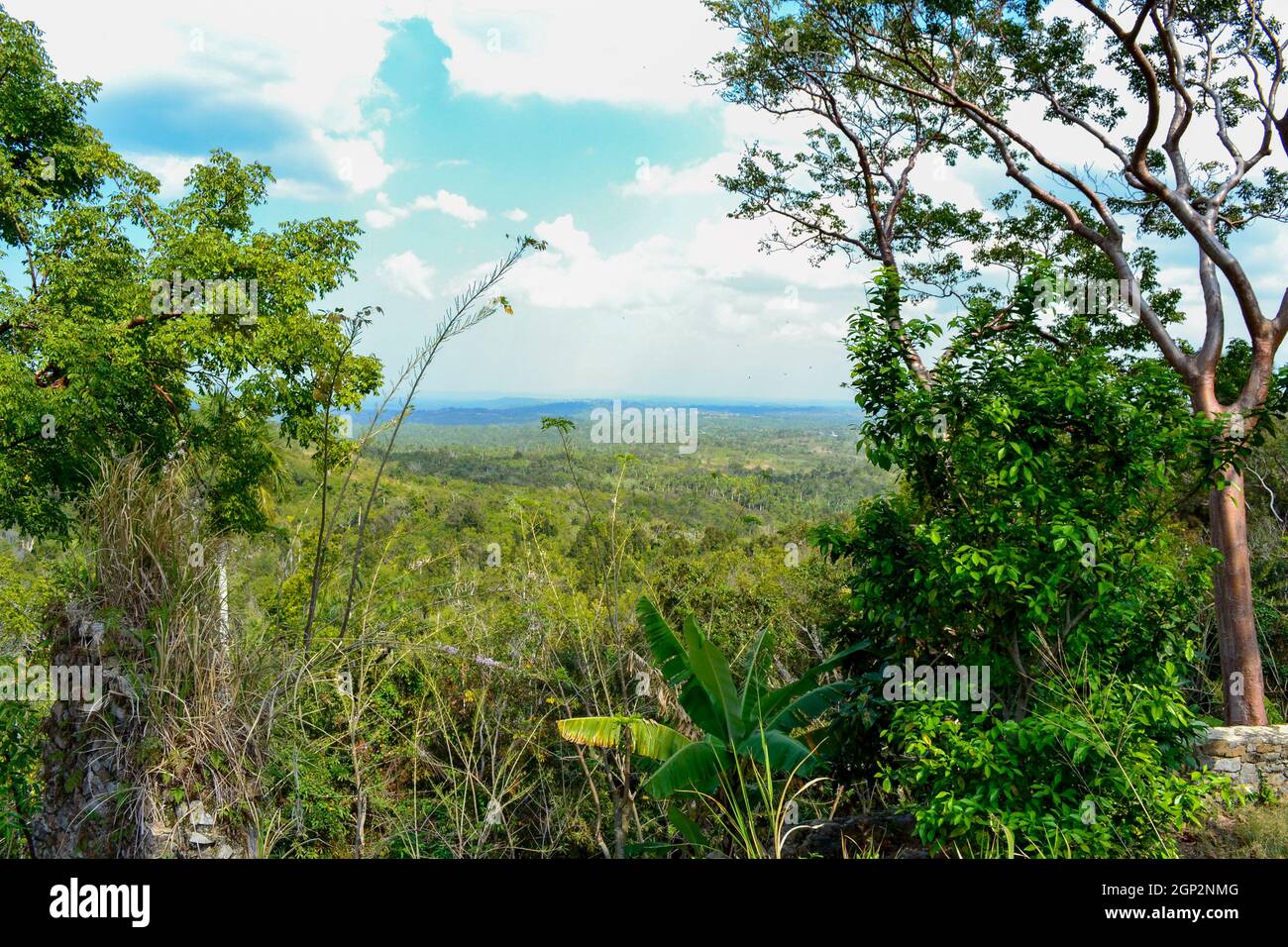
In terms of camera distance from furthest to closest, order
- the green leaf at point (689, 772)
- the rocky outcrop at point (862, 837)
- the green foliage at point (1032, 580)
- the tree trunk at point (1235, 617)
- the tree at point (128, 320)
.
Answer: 1. the tree at point (128, 320)
2. the tree trunk at point (1235, 617)
3. the rocky outcrop at point (862, 837)
4. the green leaf at point (689, 772)
5. the green foliage at point (1032, 580)

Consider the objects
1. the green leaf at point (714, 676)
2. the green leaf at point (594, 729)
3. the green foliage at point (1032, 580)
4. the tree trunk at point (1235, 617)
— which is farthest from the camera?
the tree trunk at point (1235, 617)

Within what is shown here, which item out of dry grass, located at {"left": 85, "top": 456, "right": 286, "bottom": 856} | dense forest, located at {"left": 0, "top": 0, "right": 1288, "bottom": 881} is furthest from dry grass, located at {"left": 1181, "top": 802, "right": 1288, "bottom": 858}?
dry grass, located at {"left": 85, "top": 456, "right": 286, "bottom": 856}

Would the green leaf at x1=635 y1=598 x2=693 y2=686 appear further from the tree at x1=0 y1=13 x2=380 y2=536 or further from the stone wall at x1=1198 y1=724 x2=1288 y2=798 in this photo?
the tree at x1=0 y1=13 x2=380 y2=536

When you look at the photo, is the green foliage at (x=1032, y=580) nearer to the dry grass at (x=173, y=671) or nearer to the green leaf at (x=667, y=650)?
the green leaf at (x=667, y=650)

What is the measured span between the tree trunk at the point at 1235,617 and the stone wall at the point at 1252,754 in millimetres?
1277

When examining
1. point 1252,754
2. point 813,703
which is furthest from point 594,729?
point 1252,754

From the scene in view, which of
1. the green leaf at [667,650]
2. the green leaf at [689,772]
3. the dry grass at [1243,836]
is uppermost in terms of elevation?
the green leaf at [667,650]

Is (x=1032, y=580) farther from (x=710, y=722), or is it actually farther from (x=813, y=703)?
(x=710, y=722)

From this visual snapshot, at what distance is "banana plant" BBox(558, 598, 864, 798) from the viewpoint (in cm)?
489

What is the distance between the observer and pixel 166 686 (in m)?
3.32

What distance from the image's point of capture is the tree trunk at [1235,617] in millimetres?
8773

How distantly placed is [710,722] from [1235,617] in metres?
7.12

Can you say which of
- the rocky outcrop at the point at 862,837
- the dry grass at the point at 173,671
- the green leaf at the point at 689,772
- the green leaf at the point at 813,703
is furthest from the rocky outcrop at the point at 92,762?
the rocky outcrop at the point at 862,837
